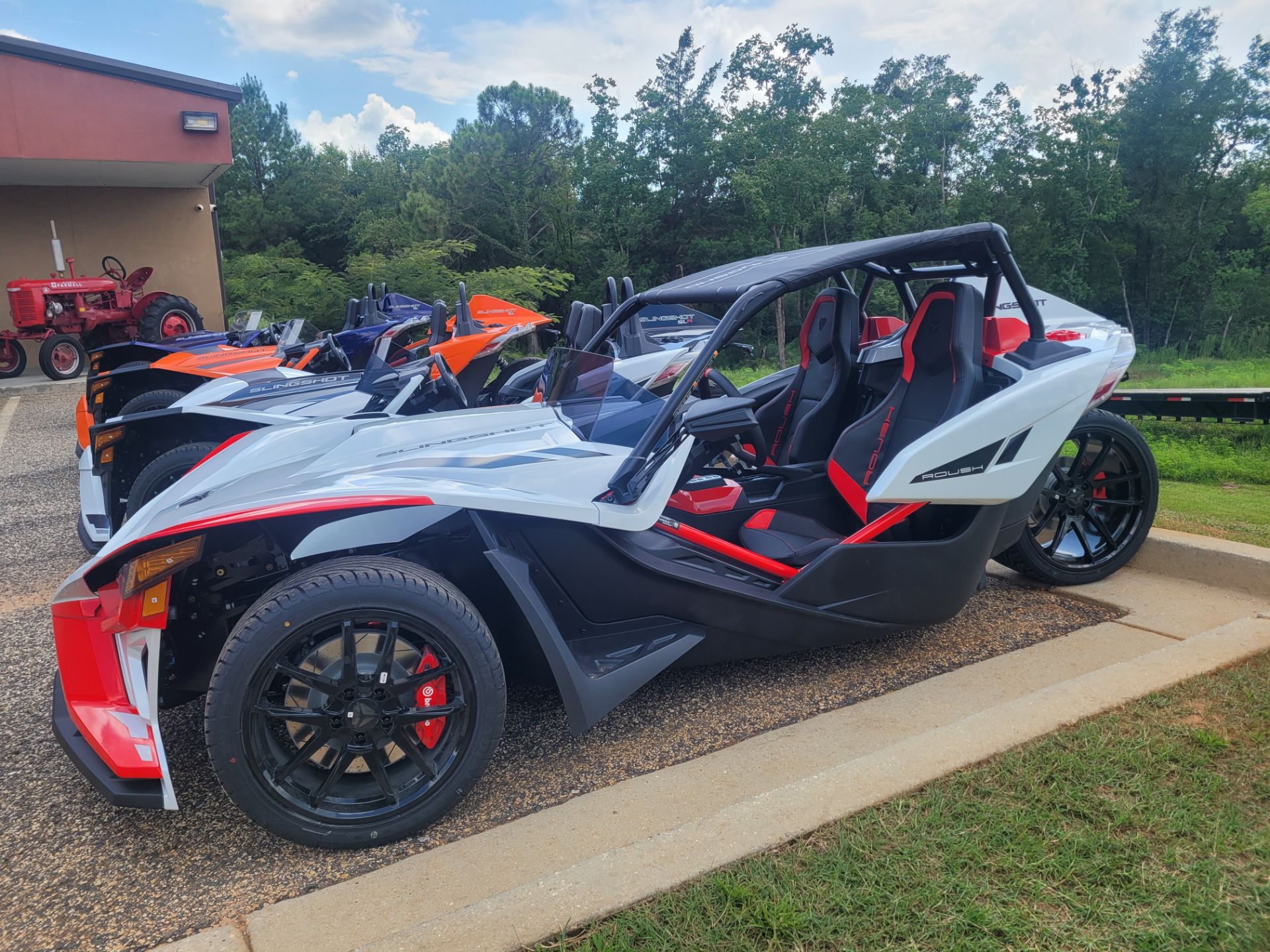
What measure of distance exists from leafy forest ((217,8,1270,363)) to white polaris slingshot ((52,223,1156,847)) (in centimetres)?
2771

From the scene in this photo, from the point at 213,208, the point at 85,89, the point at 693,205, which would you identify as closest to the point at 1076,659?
the point at 85,89

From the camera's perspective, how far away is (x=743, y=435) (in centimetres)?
365

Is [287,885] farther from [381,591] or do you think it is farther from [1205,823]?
[1205,823]

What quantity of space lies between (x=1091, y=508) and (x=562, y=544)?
9.51 feet

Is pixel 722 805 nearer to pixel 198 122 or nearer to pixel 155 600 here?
pixel 155 600

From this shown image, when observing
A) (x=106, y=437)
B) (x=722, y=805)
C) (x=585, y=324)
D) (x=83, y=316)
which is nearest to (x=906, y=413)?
(x=722, y=805)

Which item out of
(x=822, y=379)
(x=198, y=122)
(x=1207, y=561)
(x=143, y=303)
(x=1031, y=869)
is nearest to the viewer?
(x=1031, y=869)

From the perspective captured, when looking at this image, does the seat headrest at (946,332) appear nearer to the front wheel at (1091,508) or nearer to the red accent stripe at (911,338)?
the red accent stripe at (911,338)

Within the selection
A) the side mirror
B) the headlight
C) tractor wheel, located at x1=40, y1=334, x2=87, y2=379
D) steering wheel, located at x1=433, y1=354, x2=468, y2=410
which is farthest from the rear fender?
the side mirror

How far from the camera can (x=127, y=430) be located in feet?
15.8

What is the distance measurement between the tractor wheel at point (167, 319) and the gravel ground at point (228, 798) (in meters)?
10.9

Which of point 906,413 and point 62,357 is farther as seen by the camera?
point 62,357

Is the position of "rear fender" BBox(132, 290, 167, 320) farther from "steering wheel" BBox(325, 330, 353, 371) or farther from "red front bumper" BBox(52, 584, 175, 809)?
"red front bumper" BBox(52, 584, 175, 809)

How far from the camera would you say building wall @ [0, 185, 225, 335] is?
1681 cm
